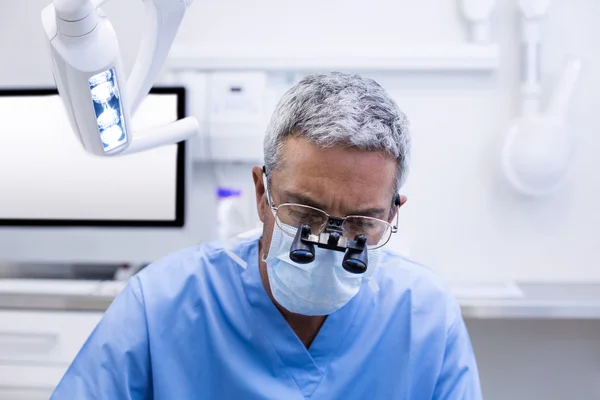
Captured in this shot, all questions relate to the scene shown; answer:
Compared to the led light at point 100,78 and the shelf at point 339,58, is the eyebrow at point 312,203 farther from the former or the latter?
the shelf at point 339,58

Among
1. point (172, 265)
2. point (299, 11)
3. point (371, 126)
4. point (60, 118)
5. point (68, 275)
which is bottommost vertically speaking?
point (68, 275)

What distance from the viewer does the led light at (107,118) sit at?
76 centimetres

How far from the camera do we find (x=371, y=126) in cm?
89

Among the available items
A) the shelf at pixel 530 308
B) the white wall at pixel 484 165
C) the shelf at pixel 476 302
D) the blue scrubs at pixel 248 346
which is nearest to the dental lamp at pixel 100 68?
the blue scrubs at pixel 248 346

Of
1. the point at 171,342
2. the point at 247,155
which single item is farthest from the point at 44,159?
the point at 171,342

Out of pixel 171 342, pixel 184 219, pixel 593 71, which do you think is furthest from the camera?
pixel 593 71

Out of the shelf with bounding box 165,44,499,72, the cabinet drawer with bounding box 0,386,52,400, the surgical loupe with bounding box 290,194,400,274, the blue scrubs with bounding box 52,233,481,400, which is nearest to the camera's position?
the surgical loupe with bounding box 290,194,400,274

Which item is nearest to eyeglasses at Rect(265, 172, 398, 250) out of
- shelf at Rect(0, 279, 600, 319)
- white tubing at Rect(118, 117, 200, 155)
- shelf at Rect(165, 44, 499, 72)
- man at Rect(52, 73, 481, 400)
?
man at Rect(52, 73, 481, 400)

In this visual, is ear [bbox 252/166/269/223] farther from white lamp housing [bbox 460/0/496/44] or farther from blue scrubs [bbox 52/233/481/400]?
white lamp housing [bbox 460/0/496/44]

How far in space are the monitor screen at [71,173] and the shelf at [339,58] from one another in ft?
0.74

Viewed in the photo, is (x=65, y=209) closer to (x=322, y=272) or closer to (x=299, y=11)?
(x=299, y=11)

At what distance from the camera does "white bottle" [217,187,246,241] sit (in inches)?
70.6

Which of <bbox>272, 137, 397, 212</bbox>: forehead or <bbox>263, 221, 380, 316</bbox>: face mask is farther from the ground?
<bbox>272, 137, 397, 212</bbox>: forehead

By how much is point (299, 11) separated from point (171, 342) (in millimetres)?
1223
